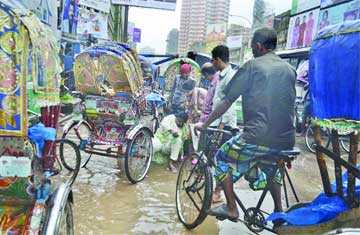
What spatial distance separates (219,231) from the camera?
175 inches

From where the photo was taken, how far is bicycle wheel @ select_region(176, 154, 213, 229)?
4.07 m

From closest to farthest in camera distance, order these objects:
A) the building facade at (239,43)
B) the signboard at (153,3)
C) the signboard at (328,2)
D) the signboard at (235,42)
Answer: the signboard at (153,3), the signboard at (328,2), the building facade at (239,43), the signboard at (235,42)

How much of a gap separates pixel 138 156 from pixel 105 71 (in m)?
1.37

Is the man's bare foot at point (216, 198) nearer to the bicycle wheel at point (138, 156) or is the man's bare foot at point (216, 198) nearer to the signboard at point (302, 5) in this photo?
the bicycle wheel at point (138, 156)

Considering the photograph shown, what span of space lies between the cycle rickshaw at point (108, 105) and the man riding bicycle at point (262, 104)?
2.60m

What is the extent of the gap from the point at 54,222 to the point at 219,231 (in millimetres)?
2380

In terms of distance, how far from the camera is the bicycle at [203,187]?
3768 mm

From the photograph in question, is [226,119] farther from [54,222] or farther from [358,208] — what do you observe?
[54,222]

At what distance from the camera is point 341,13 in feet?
65.4

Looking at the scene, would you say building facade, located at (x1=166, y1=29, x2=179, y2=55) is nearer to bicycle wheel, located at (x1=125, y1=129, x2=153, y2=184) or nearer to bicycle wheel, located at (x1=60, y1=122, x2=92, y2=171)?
bicycle wheel, located at (x1=60, y1=122, x2=92, y2=171)

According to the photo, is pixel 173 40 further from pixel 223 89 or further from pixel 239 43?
pixel 223 89

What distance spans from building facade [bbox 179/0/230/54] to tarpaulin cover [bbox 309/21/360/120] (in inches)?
2021

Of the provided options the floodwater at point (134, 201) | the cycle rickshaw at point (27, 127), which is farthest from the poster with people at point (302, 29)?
the cycle rickshaw at point (27, 127)

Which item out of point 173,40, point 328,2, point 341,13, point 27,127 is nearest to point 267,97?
point 27,127
